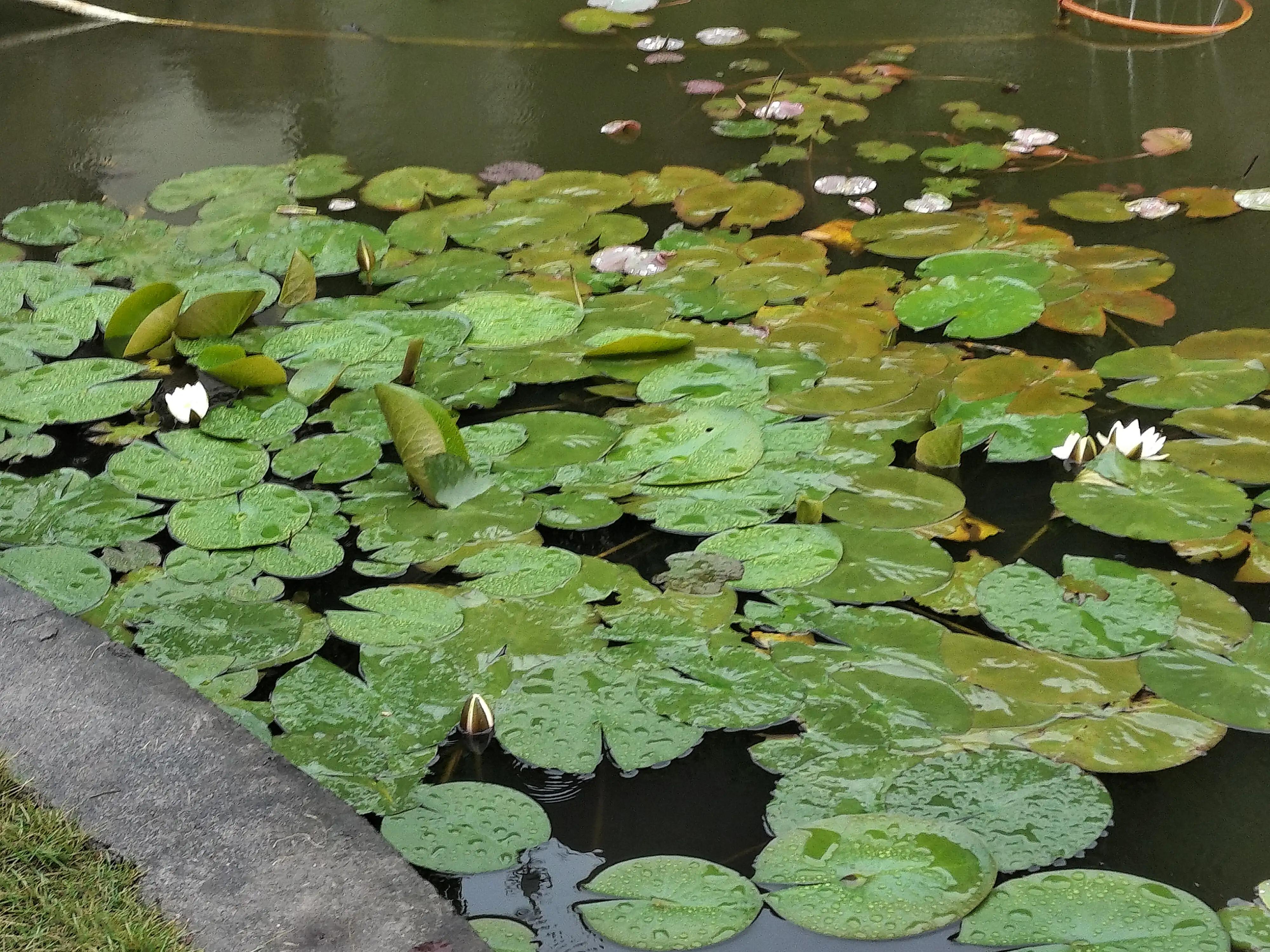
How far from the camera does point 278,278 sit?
276cm

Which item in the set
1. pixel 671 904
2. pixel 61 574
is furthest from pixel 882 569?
pixel 61 574

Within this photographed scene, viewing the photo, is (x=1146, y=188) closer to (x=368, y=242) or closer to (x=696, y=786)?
(x=368, y=242)

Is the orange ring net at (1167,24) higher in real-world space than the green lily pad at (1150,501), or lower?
higher

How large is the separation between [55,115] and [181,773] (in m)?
3.03

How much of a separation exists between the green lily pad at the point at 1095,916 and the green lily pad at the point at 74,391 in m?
1.77

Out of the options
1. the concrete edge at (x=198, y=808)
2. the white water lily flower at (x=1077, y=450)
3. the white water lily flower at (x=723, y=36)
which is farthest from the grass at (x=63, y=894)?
the white water lily flower at (x=723, y=36)

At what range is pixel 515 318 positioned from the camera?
253 cm

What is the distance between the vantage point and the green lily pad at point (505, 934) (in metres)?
1.32

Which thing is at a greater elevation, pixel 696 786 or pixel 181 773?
pixel 181 773

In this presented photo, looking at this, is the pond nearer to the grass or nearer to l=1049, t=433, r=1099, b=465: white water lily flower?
l=1049, t=433, r=1099, b=465: white water lily flower

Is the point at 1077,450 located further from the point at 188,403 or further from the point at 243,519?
the point at 188,403

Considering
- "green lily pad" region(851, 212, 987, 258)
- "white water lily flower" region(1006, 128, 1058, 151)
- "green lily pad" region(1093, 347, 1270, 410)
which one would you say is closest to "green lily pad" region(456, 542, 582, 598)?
"green lily pad" region(1093, 347, 1270, 410)

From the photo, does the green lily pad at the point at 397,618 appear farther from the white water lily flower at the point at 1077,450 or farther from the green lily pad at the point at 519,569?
the white water lily flower at the point at 1077,450

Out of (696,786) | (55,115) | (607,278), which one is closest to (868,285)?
(607,278)
